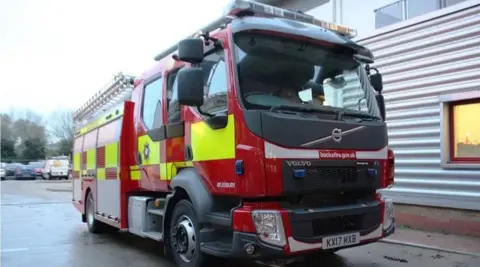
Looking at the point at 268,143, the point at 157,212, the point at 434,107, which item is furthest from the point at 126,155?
the point at 434,107

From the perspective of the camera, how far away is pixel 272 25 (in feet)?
16.7

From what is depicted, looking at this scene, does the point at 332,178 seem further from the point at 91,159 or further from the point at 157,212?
the point at 91,159

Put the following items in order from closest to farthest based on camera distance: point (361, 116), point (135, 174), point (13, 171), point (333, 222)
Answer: point (333, 222) < point (361, 116) < point (135, 174) < point (13, 171)

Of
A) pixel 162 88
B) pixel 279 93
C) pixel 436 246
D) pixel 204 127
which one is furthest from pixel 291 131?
pixel 436 246

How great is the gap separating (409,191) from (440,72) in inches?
90.6

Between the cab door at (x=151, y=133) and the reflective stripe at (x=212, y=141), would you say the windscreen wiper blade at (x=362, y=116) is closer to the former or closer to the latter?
the reflective stripe at (x=212, y=141)

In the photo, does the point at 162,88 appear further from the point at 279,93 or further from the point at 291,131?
the point at 291,131

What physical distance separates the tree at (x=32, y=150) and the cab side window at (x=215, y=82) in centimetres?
6022

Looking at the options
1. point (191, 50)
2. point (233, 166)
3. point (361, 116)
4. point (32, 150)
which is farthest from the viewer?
point (32, 150)

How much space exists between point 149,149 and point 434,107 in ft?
17.2

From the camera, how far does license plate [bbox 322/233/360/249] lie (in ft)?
15.5

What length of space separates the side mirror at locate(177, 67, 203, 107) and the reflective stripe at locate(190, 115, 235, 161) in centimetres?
42

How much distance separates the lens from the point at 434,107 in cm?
846

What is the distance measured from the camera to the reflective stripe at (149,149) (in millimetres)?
6414
